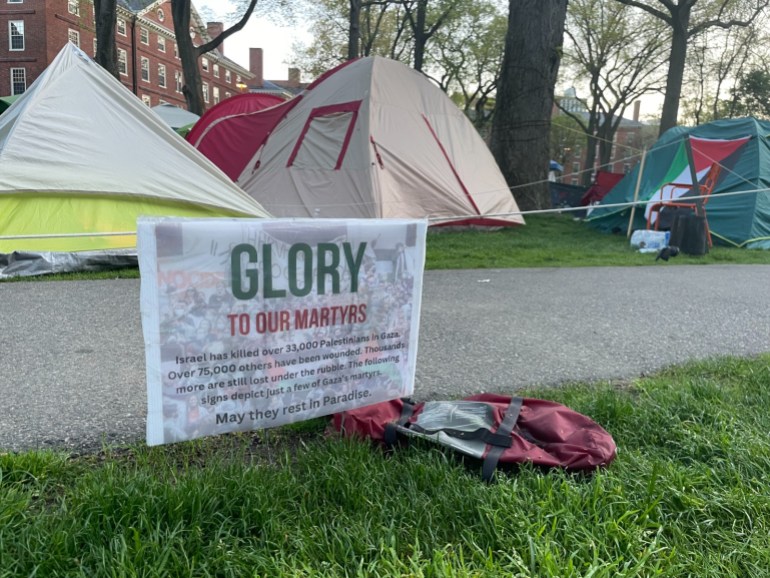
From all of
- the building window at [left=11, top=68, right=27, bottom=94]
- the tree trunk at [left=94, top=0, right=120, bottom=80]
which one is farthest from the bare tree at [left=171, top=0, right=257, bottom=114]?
the building window at [left=11, top=68, right=27, bottom=94]

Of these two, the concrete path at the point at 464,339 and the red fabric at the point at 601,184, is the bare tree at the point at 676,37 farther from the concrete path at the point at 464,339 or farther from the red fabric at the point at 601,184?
the concrete path at the point at 464,339

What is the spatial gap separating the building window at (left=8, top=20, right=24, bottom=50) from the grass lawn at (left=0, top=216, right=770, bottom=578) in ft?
144

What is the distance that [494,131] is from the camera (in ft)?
41.9

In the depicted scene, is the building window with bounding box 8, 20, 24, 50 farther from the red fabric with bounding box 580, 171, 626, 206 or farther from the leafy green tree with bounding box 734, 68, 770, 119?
the leafy green tree with bounding box 734, 68, 770, 119

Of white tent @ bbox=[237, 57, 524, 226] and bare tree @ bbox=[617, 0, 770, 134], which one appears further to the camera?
bare tree @ bbox=[617, 0, 770, 134]

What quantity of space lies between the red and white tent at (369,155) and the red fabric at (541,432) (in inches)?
266

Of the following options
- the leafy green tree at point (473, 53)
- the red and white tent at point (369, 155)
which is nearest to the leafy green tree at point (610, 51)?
the leafy green tree at point (473, 53)

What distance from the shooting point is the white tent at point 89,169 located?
19.3ft

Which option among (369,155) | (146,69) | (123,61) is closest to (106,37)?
(369,155)

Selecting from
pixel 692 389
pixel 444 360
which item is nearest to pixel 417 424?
pixel 444 360

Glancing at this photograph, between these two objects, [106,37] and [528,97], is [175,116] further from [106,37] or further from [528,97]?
[528,97]

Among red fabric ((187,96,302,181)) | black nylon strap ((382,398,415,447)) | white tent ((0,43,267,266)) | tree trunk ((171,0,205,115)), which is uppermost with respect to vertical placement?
tree trunk ((171,0,205,115))

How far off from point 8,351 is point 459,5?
93.9ft

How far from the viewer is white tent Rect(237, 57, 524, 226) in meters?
9.37
